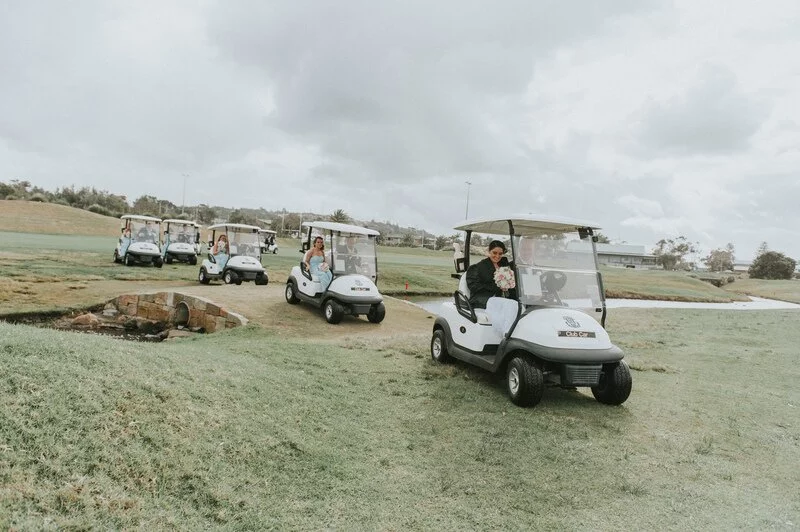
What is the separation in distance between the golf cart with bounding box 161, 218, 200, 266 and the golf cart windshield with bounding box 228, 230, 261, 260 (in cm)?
706

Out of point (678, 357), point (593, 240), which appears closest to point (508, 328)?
point (593, 240)

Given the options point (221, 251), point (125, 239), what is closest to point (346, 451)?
point (221, 251)

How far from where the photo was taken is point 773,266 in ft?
265

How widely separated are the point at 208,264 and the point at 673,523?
17809 mm

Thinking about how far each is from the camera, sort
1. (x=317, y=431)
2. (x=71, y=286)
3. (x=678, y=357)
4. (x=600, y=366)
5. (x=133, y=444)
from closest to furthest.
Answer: (x=133, y=444) → (x=317, y=431) → (x=600, y=366) → (x=678, y=357) → (x=71, y=286)

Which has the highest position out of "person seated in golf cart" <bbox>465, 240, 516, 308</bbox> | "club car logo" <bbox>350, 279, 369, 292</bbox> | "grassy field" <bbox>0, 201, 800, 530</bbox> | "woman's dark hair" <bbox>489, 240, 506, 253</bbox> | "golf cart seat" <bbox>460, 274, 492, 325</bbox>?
"woman's dark hair" <bbox>489, 240, 506, 253</bbox>

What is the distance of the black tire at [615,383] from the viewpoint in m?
6.15

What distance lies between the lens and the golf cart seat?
7016mm

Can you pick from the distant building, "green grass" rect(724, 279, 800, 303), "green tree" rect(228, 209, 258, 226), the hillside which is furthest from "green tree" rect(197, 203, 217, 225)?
"green grass" rect(724, 279, 800, 303)

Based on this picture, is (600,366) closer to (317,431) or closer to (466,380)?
(466,380)

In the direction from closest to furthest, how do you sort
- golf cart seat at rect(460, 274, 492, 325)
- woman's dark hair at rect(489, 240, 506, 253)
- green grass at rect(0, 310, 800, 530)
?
green grass at rect(0, 310, 800, 530), golf cart seat at rect(460, 274, 492, 325), woman's dark hair at rect(489, 240, 506, 253)

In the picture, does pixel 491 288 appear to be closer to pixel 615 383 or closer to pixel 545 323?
pixel 545 323

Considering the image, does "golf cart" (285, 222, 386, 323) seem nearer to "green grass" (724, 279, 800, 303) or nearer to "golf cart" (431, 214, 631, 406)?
"golf cart" (431, 214, 631, 406)

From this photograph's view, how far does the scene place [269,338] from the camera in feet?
32.3
